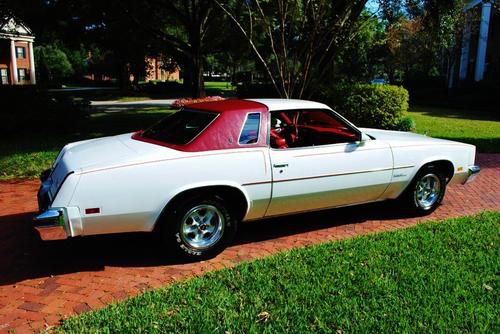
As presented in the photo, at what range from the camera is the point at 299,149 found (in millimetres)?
4906

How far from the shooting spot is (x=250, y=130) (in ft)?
15.5

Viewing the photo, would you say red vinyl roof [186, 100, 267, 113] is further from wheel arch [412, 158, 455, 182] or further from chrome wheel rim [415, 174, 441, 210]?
chrome wheel rim [415, 174, 441, 210]

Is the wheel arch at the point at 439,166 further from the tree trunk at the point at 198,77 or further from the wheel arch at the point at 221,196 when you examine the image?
the tree trunk at the point at 198,77

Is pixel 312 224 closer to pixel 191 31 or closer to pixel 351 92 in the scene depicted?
pixel 351 92

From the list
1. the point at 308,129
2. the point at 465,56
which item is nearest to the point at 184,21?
the point at 308,129

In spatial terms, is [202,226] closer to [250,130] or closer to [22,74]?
[250,130]

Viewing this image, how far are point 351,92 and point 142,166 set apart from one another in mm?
10583

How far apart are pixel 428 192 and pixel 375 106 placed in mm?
7849

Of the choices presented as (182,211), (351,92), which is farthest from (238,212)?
(351,92)

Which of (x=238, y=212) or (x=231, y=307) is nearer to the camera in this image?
(x=231, y=307)

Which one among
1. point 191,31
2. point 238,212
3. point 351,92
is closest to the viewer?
point 238,212

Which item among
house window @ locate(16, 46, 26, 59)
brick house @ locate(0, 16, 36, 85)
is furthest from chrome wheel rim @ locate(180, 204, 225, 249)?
house window @ locate(16, 46, 26, 59)

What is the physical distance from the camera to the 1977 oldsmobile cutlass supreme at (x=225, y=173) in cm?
402

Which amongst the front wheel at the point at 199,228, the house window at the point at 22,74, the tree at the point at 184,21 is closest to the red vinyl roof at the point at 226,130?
the front wheel at the point at 199,228
